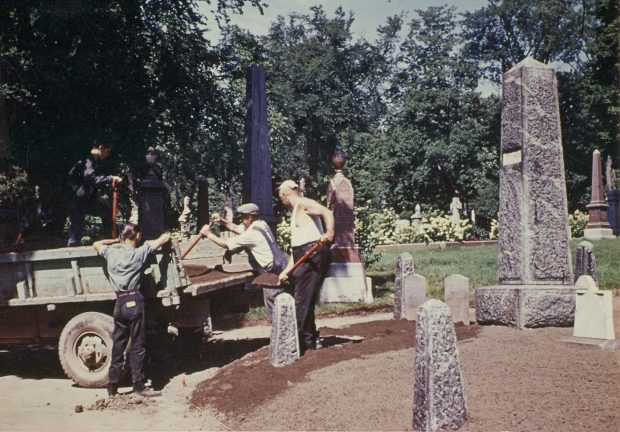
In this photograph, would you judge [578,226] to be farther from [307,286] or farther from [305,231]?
[307,286]

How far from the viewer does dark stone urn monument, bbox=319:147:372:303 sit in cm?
1263

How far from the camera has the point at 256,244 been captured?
752cm

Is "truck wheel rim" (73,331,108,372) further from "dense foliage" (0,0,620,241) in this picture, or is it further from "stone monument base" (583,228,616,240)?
"stone monument base" (583,228,616,240)

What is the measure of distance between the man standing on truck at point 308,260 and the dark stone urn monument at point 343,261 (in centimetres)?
557

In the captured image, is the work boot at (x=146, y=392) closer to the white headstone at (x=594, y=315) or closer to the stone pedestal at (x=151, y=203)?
the white headstone at (x=594, y=315)

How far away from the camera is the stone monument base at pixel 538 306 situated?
6.90 m

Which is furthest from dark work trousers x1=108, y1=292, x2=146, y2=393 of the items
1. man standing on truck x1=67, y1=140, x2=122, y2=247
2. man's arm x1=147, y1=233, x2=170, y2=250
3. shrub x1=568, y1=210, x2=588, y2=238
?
shrub x1=568, y1=210, x2=588, y2=238

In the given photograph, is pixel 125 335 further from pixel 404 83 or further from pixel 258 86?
pixel 404 83

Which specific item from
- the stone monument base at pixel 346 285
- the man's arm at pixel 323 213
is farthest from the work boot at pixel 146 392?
the stone monument base at pixel 346 285

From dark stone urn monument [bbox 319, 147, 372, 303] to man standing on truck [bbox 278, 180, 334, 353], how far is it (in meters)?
5.57

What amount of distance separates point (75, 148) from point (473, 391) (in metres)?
11.6

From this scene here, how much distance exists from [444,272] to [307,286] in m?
9.04

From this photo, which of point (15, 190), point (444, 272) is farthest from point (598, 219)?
point (15, 190)

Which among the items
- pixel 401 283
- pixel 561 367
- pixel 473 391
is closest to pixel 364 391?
pixel 473 391
